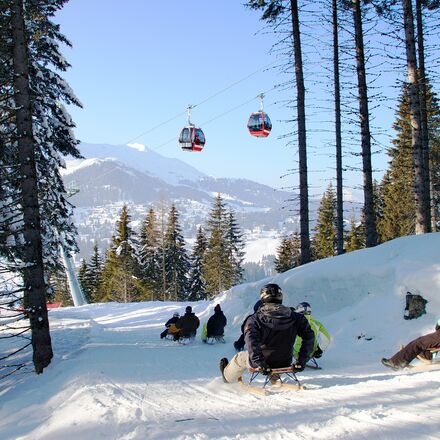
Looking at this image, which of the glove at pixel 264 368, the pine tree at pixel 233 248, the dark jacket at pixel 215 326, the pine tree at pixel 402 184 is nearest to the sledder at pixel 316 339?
the glove at pixel 264 368

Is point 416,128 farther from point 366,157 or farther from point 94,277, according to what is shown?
point 94,277

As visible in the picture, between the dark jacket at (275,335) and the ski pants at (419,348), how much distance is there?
7.30 feet

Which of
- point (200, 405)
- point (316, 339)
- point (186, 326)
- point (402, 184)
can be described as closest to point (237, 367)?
point (200, 405)

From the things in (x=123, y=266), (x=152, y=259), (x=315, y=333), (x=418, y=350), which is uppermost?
(x=152, y=259)

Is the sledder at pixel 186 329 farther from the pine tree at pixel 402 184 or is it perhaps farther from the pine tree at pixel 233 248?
the pine tree at pixel 233 248

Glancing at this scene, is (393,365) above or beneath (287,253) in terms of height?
beneath

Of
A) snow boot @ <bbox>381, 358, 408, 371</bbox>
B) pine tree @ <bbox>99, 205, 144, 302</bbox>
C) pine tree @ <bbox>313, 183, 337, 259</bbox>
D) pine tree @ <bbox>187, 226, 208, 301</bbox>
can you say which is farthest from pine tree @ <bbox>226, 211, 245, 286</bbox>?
snow boot @ <bbox>381, 358, 408, 371</bbox>

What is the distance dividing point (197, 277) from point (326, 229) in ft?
48.0

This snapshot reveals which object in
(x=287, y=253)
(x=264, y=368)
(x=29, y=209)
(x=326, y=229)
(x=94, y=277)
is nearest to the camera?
(x=264, y=368)

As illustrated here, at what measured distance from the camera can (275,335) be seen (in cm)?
565

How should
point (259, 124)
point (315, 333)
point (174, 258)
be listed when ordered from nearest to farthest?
point (315, 333), point (259, 124), point (174, 258)

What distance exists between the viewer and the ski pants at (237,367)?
620cm

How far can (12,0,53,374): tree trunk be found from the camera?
8805mm

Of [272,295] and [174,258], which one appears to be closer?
[272,295]
